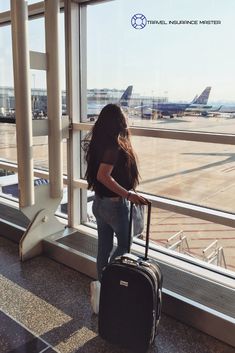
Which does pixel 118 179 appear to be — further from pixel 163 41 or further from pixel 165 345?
pixel 163 41

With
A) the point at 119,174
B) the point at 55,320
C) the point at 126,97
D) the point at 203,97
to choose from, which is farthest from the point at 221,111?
the point at 55,320

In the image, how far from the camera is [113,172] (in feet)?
6.86

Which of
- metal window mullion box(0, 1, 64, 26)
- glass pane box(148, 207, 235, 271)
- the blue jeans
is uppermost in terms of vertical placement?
metal window mullion box(0, 1, 64, 26)

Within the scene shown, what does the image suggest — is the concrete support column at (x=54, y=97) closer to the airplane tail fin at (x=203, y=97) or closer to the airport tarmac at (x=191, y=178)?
the airport tarmac at (x=191, y=178)

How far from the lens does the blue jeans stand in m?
2.15

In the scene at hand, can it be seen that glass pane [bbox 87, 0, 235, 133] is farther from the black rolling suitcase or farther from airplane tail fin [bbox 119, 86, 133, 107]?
the black rolling suitcase

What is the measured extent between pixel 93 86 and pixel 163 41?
842mm

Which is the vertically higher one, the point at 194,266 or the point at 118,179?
the point at 118,179

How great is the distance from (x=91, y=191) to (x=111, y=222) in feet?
1.36

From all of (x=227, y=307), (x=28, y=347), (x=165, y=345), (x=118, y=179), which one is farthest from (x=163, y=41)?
(x=28, y=347)

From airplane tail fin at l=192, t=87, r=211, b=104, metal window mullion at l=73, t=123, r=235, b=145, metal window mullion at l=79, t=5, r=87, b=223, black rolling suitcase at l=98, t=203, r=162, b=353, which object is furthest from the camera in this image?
metal window mullion at l=79, t=5, r=87, b=223

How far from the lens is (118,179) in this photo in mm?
2104

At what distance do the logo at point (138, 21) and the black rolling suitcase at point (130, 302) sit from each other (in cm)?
192

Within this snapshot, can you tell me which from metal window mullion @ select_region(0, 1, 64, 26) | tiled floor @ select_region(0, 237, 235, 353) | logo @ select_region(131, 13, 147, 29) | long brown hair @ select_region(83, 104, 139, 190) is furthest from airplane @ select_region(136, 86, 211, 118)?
tiled floor @ select_region(0, 237, 235, 353)
